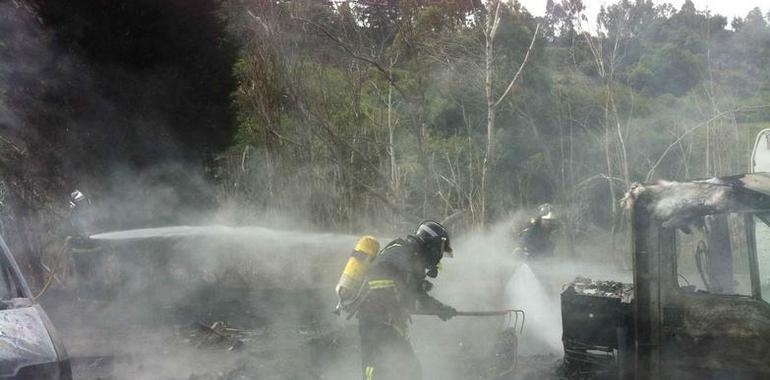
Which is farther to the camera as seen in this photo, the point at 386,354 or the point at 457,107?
the point at 457,107

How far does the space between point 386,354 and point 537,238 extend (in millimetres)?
5408

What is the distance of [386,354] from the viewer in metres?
4.65

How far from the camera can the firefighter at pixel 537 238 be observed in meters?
9.48

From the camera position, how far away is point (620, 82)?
20.8m

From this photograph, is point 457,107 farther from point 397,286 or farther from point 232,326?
point 397,286

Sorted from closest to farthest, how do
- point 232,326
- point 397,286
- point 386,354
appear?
point 386,354 → point 397,286 → point 232,326

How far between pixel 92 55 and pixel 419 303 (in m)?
8.02

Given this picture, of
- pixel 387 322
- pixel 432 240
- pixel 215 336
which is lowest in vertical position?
pixel 215 336

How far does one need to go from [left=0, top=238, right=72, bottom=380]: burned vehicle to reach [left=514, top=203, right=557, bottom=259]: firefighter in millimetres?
6552

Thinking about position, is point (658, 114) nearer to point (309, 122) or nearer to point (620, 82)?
point (620, 82)

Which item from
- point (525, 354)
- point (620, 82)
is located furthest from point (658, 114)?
point (525, 354)

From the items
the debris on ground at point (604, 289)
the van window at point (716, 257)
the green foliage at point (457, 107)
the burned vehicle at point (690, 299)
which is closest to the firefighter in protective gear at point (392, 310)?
the debris on ground at point (604, 289)

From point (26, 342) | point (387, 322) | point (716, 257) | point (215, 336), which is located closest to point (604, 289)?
point (716, 257)

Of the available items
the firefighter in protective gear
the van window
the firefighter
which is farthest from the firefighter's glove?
the firefighter
